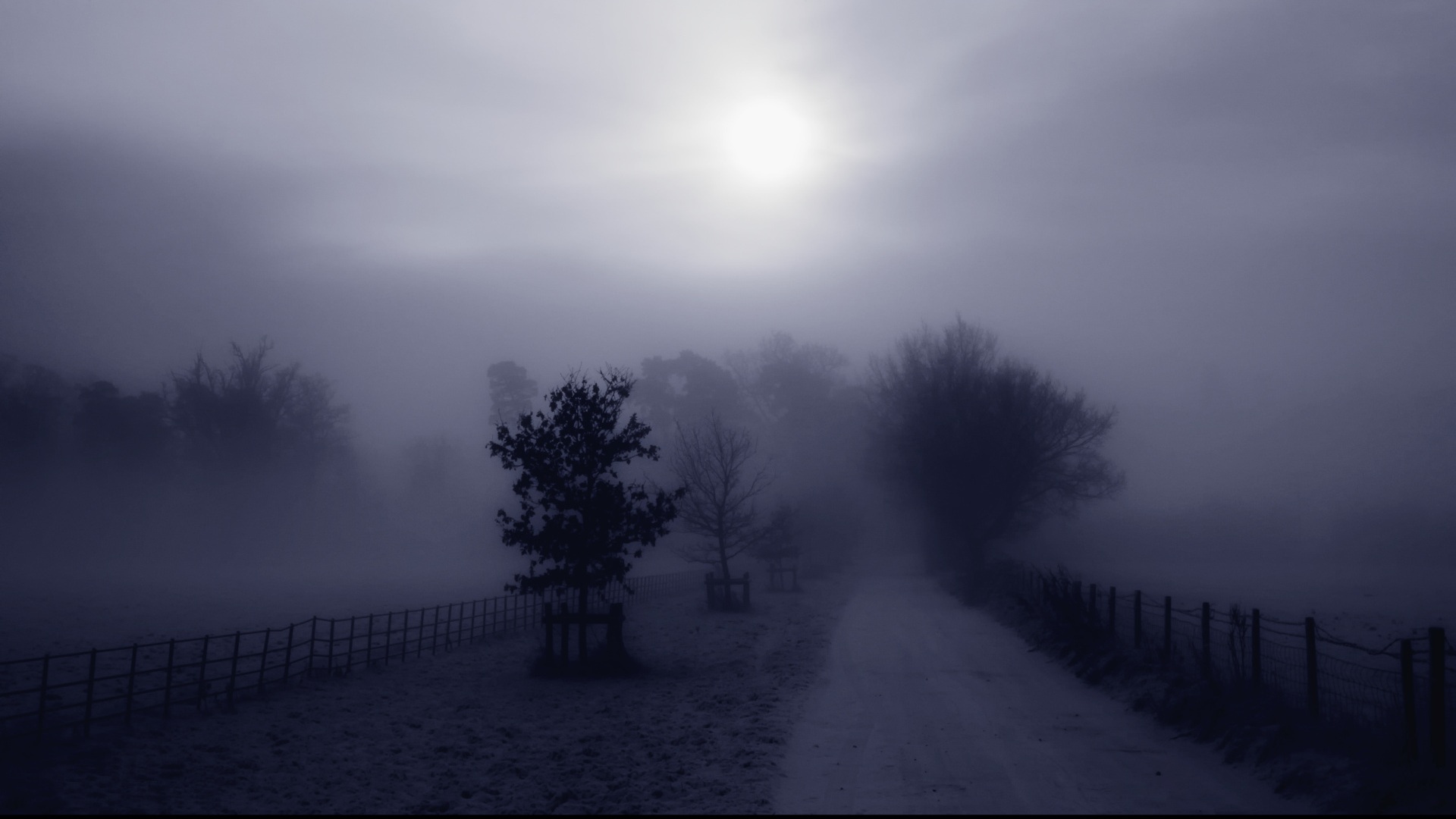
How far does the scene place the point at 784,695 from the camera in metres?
18.7

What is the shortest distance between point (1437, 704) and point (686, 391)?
7787 centimetres

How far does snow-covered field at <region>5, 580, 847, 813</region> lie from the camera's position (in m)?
12.0

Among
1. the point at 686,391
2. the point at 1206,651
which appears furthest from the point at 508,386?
the point at 1206,651

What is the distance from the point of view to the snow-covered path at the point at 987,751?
10.5m

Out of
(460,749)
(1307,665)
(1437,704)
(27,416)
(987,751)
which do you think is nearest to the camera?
(1437,704)

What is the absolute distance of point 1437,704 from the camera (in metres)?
9.77

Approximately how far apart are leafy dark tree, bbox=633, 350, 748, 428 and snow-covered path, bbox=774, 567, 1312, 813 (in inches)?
2476

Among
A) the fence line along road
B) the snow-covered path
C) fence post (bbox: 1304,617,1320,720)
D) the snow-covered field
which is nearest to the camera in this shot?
the snow-covered path

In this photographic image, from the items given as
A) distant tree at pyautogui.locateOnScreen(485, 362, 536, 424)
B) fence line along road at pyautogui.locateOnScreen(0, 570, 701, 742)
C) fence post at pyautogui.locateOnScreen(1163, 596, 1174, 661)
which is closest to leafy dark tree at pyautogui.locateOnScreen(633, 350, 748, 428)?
distant tree at pyautogui.locateOnScreen(485, 362, 536, 424)

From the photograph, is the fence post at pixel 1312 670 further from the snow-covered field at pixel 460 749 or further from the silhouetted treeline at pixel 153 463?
the silhouetted treeline at pixel 153 463

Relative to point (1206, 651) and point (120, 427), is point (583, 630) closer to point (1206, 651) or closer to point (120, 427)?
point (1206, 651)

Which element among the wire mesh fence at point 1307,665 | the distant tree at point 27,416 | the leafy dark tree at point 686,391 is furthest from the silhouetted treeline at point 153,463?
the wire mesh fence at point 1307,665

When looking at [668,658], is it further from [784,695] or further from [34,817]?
[34,817]

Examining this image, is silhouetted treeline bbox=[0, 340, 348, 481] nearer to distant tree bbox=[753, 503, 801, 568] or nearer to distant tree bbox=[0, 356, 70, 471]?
distant tree bbox=[0, 356, 70, 471]
